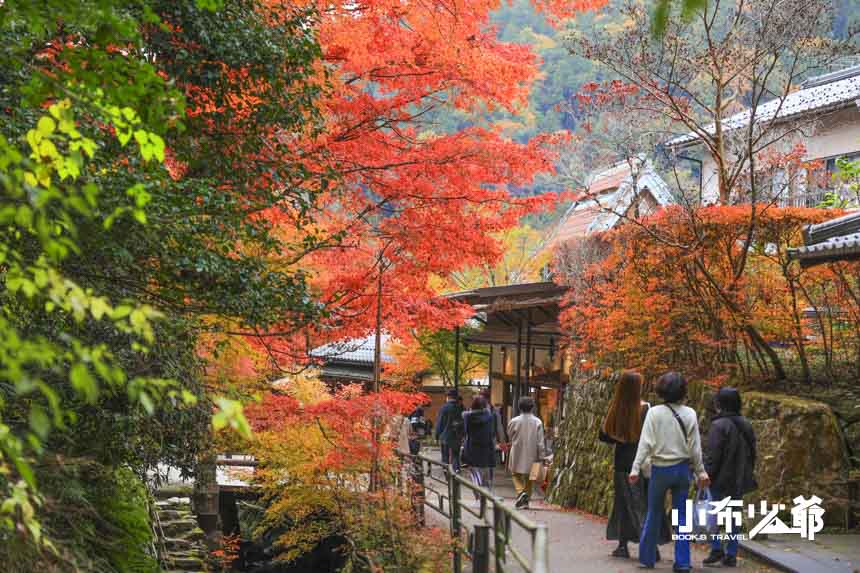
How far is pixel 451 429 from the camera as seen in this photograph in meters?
17.4

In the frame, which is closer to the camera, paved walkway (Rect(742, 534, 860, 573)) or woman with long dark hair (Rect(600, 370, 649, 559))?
paved walkway (Rect(742, 534, 860, 573))

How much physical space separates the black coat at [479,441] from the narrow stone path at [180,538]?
3.92 meters

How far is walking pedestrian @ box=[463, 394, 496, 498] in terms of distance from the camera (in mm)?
13992

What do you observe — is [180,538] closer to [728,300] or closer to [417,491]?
[417,491]

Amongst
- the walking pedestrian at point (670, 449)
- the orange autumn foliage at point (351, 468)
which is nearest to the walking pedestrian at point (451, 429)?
the orange autumn foliage at point (351, 468)

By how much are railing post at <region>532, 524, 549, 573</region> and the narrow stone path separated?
231 inches

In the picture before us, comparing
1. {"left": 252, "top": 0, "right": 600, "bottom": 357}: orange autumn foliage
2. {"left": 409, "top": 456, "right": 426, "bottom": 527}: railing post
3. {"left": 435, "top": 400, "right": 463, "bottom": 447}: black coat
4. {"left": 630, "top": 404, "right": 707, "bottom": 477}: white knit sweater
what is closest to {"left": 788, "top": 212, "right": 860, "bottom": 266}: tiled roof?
{"left": 630, "top": 404, "right": 707, "bottom": 477}: white knit sweater

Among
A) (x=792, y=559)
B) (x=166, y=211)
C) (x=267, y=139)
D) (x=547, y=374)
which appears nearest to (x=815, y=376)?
(x=792, y=559)

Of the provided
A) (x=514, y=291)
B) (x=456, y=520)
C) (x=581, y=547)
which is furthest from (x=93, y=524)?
(x=514, y=291)

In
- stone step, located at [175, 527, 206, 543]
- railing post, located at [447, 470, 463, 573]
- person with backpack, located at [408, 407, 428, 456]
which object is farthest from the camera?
person with backpack, located at [408, 407, 428, 456]

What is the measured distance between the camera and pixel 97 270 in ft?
22.0

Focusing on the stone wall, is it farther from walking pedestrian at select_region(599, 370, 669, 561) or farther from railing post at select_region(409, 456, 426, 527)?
railing post at select_region(409, 456, 426, 527)

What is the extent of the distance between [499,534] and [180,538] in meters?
6.89

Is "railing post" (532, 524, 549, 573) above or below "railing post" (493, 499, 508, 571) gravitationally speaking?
above
